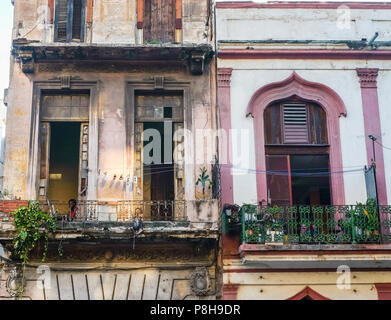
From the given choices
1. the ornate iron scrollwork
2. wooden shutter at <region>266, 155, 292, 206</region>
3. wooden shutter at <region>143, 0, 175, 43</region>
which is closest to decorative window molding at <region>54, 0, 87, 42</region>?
wooden shutter at <region>143, 0, 175, 43</region>

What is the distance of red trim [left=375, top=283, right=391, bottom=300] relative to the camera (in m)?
13.8

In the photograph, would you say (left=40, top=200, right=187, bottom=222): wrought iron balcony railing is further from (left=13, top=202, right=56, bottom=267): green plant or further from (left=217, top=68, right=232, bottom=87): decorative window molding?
(left=217, top=68, right=232, bottom=87): decorative window molding

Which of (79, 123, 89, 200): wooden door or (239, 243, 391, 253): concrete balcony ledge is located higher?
(79, 123, 89, 200): wooden door

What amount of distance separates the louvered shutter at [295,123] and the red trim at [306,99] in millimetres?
275

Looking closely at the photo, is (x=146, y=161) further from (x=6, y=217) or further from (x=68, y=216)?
(x=6, y=217)

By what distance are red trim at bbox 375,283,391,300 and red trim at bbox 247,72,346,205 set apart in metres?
1.91

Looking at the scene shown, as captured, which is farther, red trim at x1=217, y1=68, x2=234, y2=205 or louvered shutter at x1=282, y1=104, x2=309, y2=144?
louvered shutter at x1=282, y1=104, x2=309, y2=144

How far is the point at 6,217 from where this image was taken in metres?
13.7

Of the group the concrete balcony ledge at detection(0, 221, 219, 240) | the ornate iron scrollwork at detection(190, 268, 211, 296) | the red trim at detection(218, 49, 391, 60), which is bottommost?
the ornate iron scrollwork at detection(190, 268, 211, 296)

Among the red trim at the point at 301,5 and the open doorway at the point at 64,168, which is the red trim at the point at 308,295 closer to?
the red trim at the point at 301,5
